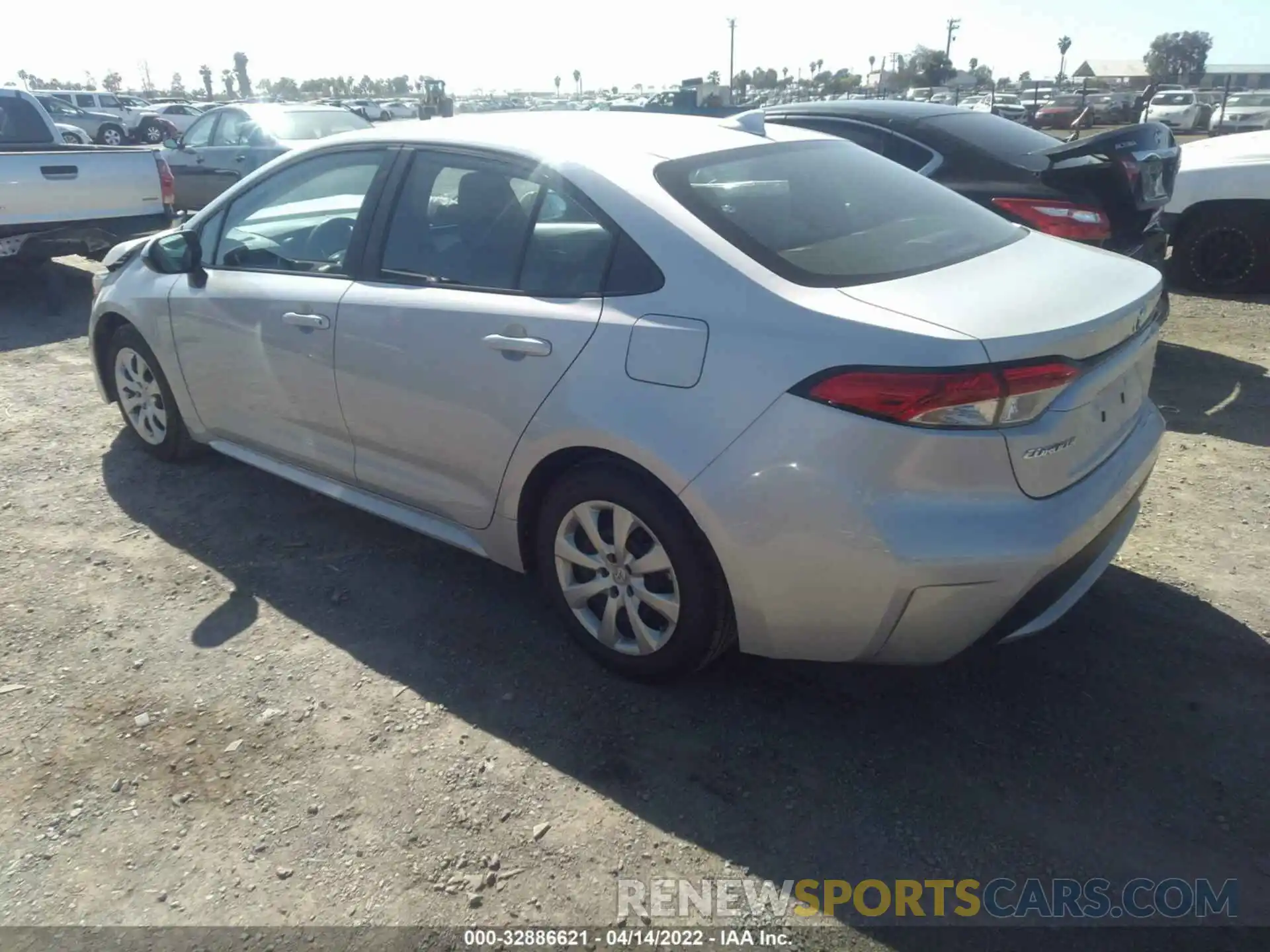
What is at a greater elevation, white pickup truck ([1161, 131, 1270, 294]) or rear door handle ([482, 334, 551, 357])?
rear door handle ([482, 334, 551, 357])

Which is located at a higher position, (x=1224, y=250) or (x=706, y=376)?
(x=706, y=376)

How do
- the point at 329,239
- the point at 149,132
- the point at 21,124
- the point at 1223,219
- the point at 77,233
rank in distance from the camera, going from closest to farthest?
1. the point at 329,239
2. the point at 1223,219
3. the point at 77,233
4. the point at 21,124
5. the point at 149,132

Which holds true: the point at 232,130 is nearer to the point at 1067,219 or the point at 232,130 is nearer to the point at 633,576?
the point at 1067,219

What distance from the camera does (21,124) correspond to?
9.32 meters

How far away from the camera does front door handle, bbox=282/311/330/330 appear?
3.60 m

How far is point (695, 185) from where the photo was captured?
2975mm

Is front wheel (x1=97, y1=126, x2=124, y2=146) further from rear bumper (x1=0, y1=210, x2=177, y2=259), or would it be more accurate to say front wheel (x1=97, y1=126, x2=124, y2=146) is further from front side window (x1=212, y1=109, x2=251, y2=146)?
rear bumper (x1=0, y1=210, x2=177, y2=259)

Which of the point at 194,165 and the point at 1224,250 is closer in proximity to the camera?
the point at 1224,250

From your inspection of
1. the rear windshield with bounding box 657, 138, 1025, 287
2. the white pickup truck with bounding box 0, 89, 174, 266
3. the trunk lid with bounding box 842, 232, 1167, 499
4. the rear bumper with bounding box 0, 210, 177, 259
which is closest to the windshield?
the white pickup truck with bounding box 0, 89, 174, 266

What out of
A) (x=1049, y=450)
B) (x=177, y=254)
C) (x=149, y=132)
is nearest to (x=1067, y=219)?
(x=1049, y=450)

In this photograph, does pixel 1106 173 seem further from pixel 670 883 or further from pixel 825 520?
pixel 670 883

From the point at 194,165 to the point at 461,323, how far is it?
10.4m

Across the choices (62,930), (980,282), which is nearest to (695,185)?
(980,282)

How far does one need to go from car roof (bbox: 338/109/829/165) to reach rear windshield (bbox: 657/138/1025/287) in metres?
0.11
